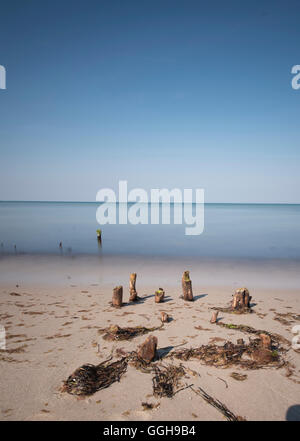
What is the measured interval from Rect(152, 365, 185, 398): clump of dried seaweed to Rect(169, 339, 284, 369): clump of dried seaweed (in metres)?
0.65

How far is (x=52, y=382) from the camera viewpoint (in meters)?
5.85

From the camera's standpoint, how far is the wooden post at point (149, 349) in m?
6.65

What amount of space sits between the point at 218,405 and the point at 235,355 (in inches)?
79.5

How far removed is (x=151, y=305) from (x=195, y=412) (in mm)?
6474

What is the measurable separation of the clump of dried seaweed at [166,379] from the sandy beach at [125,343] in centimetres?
16

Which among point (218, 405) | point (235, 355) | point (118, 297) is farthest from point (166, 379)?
point (118, 297)

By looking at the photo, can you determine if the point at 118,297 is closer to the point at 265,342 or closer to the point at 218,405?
the point at 265,342

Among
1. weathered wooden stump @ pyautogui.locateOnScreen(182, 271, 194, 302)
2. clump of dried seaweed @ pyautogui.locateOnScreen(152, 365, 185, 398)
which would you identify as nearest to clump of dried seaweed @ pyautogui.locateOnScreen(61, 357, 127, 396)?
clump of dried seaweed @ pyautogui.locateOnScreen(152, 365, 185, 398)

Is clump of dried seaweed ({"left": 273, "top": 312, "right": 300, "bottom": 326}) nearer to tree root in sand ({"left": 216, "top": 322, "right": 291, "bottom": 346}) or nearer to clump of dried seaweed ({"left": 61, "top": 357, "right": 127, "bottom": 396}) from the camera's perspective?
tree root in sand ({"left": 216, "top": 322, "right": 291, "bottom": 346})

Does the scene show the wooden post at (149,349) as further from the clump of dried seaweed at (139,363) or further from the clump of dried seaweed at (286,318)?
the clump of dried seaweed at (286,318)

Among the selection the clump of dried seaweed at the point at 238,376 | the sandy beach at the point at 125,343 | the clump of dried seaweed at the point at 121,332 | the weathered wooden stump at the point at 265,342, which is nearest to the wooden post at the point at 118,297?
the sandy beach at the point at 125,343
